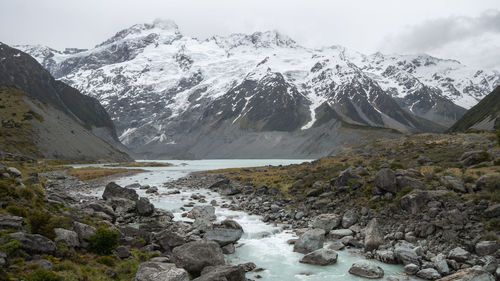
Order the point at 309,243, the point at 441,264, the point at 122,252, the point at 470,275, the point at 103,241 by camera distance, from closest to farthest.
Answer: the point at 470,275, the point at 103,241, the point at 441,264, the point at 122,252, the point at 309,243

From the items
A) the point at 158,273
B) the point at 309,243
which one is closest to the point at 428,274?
the point at 309,243

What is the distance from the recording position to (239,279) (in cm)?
2023

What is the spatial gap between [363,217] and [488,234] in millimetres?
10788

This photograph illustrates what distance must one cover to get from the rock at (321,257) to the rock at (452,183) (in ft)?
45.6

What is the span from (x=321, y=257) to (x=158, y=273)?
12242 millimetres

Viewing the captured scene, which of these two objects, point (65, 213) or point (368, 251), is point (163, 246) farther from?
point (368, 251)

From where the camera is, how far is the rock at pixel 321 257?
25147mm

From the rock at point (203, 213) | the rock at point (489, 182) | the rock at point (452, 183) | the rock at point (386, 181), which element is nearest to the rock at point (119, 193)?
the rock at point (203, 213)

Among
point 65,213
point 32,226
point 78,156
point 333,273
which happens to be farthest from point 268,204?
point 78,156

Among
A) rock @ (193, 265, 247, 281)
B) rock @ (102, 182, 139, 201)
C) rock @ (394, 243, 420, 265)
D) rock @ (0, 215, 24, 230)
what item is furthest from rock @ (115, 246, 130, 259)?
rock @ (102, 182, 139, 201)

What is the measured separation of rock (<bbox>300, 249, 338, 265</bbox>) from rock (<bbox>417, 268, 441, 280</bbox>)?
18.7 feet

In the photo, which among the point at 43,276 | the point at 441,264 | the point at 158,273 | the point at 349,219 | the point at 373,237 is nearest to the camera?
the point at 43,276

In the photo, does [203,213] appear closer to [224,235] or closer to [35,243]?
[224,235]

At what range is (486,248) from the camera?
23141mm
